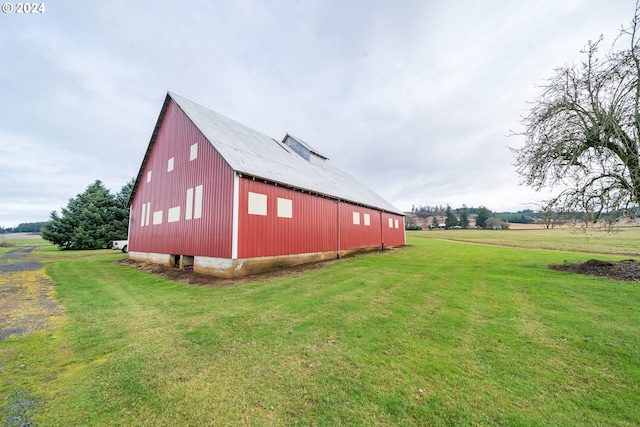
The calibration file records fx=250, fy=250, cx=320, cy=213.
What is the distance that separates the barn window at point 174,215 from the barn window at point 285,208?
6553 mm

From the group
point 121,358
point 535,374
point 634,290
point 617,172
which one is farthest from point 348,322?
point 617,172

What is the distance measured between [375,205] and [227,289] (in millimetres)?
17065

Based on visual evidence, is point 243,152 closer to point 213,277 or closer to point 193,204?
point 193,204

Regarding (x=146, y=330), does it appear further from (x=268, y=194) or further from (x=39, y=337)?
(x=268, y=194)

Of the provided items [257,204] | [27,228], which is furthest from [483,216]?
[27,228]

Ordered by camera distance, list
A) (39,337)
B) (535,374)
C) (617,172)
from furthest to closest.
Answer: (617,172), (39,337), (535,374)

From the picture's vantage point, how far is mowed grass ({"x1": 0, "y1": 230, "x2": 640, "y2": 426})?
2.84 metres

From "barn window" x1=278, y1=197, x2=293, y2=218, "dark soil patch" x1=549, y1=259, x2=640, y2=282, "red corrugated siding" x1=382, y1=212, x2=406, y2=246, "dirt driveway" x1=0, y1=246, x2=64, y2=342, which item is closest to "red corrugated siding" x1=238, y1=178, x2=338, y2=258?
"barn window" x1=278, y1=197, x2=293, y2=218

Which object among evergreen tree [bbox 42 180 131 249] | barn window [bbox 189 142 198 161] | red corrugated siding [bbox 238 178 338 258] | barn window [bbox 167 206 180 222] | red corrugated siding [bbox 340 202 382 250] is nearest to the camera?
red corrugated siding [bbox 238 178 338 258]

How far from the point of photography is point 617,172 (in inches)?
389

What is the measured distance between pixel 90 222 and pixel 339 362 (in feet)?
144

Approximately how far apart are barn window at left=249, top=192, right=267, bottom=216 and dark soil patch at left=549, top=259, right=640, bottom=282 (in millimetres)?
14036

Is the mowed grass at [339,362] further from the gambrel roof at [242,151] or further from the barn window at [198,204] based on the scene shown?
the gambrel roof at [242,151]

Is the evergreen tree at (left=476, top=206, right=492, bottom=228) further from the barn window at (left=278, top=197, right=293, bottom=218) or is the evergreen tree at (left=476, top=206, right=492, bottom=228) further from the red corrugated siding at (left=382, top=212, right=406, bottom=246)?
the barn window at (left=278, top=197, right=293, bottom=218)
